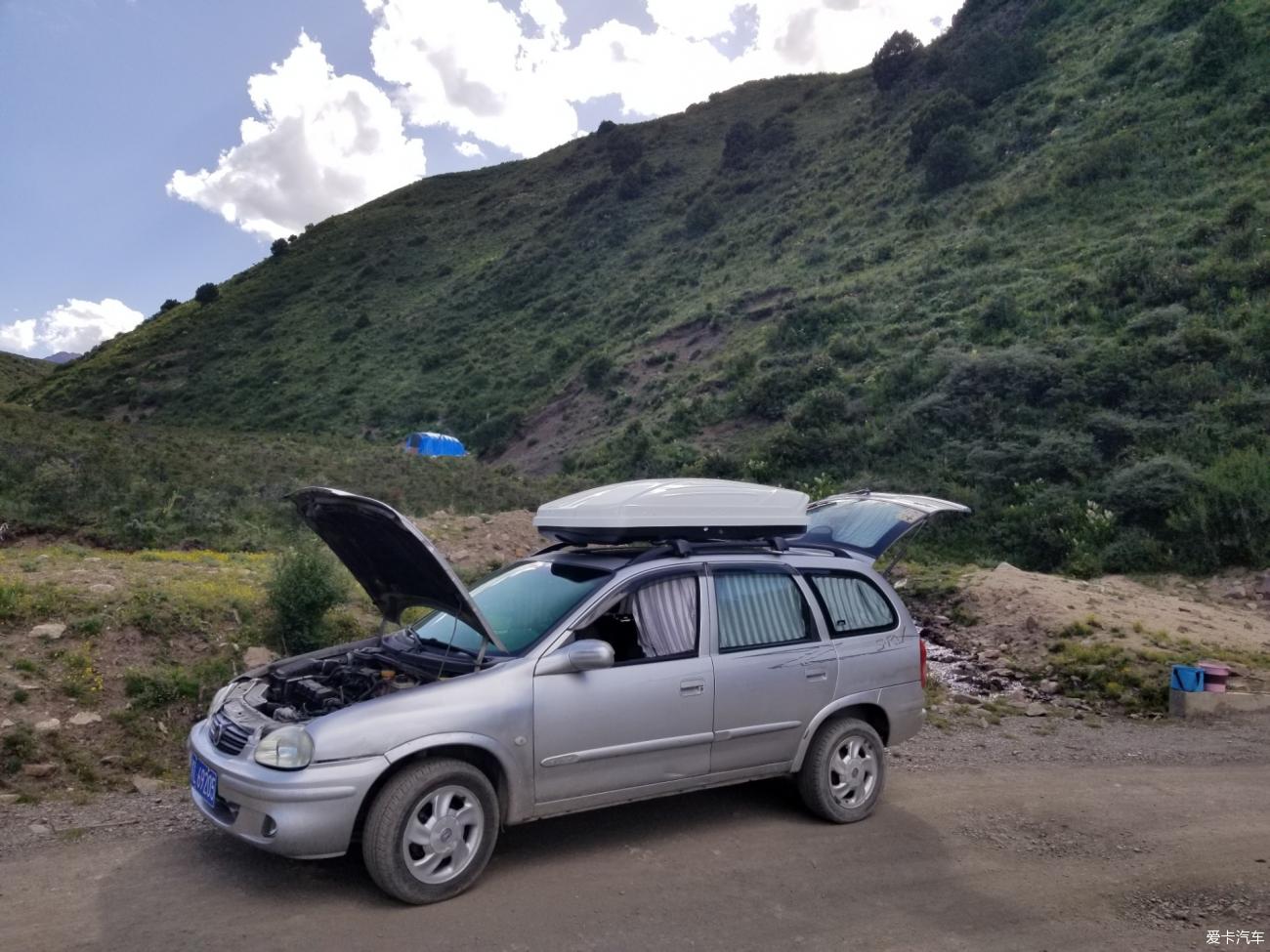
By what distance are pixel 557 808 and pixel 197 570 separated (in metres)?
6.87

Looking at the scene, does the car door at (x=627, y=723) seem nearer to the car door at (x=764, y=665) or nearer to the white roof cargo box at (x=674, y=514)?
the car door at (x=764, y=665)

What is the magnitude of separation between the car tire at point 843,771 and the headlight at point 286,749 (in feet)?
9.31

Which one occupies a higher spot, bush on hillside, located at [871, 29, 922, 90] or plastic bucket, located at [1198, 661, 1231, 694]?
bush on hillside, located at [871, 29, 922, 90]

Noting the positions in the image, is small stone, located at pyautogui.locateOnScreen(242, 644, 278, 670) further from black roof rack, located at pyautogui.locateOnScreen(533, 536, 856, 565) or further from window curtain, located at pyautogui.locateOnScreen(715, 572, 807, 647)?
window curtain, located at pyautogui.locateOnScreen(715, 572, 807, 647)

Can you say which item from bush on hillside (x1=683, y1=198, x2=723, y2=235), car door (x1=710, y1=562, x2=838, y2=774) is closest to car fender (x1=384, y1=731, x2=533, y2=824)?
car door (x1=710, y1=562, x2=838, y2=774)

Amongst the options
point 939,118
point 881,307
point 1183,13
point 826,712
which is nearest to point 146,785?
point 826,712

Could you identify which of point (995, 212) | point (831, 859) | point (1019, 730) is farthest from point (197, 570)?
point (995, 212)

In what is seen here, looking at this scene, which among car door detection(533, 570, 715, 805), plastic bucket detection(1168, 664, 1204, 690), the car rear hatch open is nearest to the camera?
car door detection(533, 570, 715, 805)

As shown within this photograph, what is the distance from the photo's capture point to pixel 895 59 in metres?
50.5

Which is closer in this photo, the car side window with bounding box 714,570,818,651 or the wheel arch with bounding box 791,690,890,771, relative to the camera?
the car side window with bounding box 714,570,818,651

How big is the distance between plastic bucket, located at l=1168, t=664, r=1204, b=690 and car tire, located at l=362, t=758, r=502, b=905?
7.10 m

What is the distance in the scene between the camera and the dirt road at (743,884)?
415 centimetres

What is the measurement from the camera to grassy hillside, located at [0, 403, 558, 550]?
1330 centimetres

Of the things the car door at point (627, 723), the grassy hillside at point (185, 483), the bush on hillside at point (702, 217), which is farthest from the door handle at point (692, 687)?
the bush on hillside at point (702, 217)
